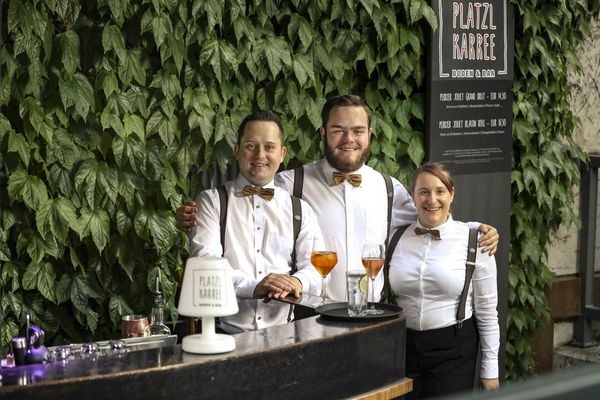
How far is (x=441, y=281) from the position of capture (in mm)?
3094

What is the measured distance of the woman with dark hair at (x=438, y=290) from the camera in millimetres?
3092

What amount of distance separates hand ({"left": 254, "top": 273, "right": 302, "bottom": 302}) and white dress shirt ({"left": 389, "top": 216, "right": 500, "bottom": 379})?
20.3 inches

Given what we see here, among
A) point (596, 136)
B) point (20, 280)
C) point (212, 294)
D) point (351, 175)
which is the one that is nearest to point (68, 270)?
point (20, 280)

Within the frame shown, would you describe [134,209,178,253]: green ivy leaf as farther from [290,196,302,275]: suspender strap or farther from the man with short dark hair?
[290,196,302,275]: suspender strap

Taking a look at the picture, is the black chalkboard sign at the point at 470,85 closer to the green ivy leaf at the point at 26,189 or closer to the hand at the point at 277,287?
the green ivy leaf at the point at 26,189

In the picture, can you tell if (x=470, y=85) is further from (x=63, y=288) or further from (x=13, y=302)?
(x=13, y=302)

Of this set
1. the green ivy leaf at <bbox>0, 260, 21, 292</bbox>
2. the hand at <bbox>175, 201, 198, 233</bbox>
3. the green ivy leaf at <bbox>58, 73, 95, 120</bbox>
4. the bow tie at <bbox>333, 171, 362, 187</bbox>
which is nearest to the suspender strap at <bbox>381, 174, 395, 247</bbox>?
the bow tie at <bbox>333, 171, 362, 187</bbox>

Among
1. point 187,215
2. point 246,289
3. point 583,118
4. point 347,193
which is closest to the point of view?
point 246,289

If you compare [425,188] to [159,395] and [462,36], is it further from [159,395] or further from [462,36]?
[462,36]

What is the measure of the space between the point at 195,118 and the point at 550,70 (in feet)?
7.47

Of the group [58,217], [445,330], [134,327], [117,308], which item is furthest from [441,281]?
[58,217]

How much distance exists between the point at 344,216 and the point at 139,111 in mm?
1052

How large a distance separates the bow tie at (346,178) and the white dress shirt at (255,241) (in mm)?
228

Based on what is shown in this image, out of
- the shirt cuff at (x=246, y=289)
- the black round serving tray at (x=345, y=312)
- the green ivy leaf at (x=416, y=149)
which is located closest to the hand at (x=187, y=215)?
the shirt cuff at (x=246, y=289)
